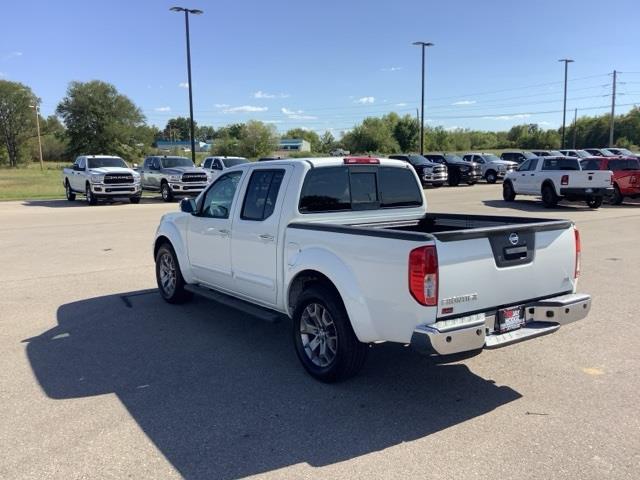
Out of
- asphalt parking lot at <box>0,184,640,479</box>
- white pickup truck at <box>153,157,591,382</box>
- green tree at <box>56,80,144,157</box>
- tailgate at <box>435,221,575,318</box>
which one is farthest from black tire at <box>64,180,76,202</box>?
green tree at <box>56,80,144,157</box>

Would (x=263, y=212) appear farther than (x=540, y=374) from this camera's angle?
Yes

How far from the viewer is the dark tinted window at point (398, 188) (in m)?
5.84

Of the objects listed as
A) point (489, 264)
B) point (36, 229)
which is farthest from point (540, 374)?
point (36, 229)

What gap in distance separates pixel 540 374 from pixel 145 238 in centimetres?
1043

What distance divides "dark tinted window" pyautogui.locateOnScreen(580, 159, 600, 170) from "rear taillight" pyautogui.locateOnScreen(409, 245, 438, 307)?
Result: 60.0 ft

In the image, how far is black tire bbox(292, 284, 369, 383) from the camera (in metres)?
4.41

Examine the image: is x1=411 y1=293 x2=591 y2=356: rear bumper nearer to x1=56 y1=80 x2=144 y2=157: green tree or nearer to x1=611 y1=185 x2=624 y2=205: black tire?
x1=611 y1=185 x2=624 y2=205: black tire

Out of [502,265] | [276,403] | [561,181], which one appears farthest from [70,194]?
[502,265]

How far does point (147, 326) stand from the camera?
6336mm

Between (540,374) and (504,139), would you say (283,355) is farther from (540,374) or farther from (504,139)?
(504,139)

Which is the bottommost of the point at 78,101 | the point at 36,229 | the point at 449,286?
the point at 36,229

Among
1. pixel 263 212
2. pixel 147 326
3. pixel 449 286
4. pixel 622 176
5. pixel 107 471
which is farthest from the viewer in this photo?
pixel 622 176

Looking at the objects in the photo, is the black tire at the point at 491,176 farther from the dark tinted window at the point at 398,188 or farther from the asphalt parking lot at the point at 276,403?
the dark tinted window at the point at 398,188

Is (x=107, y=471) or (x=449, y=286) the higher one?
(x=449, y=286)
